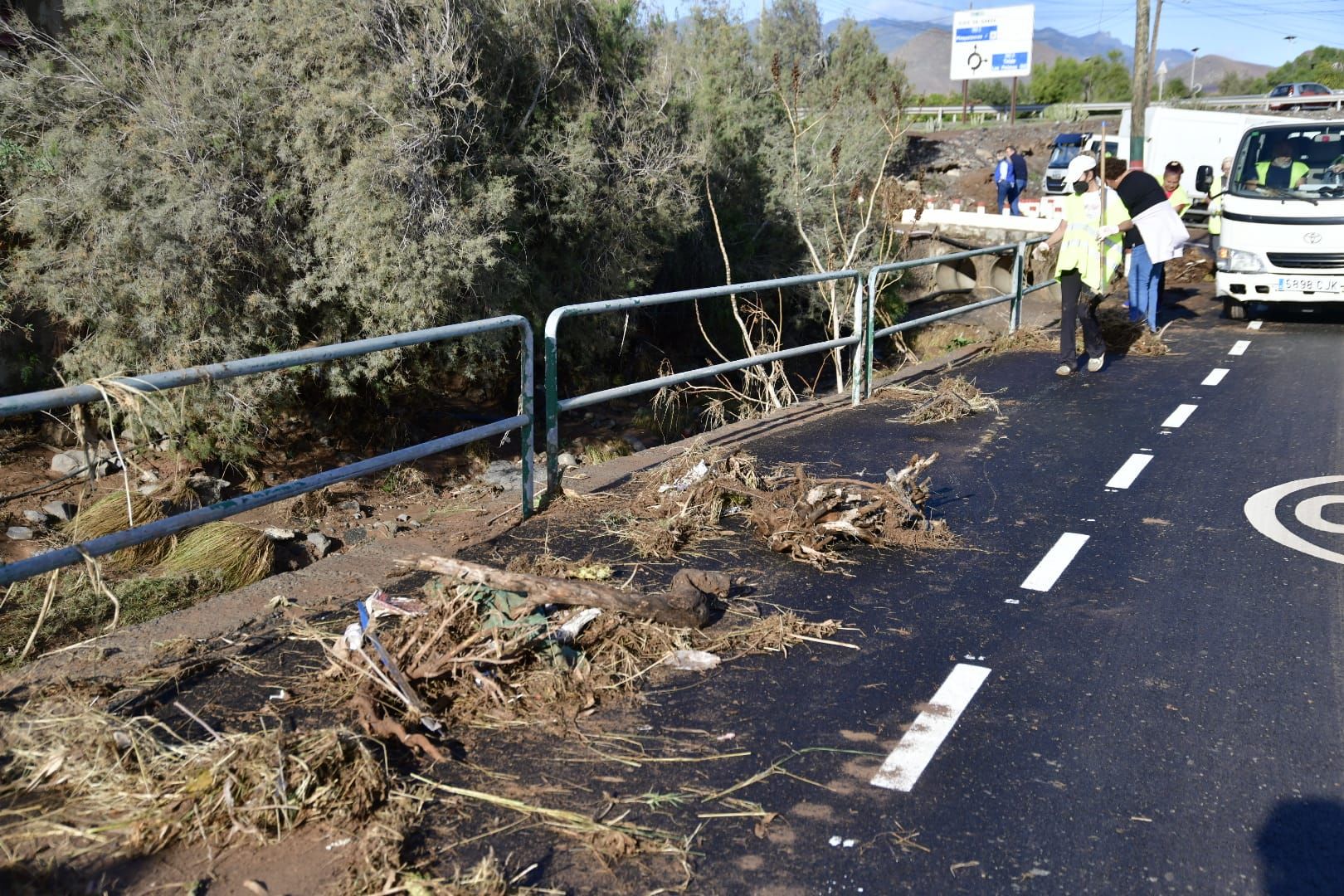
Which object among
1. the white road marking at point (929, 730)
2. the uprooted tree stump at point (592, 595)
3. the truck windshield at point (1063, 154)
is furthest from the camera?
the truck windshield at point (1063, 154)

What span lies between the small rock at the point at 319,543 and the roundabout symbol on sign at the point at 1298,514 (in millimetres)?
7549

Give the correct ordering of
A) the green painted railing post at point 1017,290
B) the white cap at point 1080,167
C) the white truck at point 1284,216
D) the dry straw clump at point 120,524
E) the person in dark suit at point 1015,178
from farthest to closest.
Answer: the person in dark suit at point 1015,178 < the white truck at point 1284,216 < the green painted railing post at point 1017,290 < the white cap at point 1080,167 < the dry straw clump at point 120,524

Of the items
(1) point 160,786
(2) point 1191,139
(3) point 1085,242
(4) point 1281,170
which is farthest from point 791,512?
(2) point 1191,139

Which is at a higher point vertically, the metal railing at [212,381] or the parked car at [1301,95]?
the parked car at [1301,95]

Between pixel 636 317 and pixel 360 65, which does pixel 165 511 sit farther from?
pixel 636 317

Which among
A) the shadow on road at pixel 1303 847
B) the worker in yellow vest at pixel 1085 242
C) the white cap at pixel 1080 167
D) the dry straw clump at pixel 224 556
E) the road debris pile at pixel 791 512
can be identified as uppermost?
the white cap at pixel 1080 167

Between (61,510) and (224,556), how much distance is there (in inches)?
117

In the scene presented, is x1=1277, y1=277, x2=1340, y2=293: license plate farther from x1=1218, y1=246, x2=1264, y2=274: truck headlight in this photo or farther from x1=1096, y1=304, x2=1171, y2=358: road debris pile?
x1=1096, y1=304, x2=1171, y2=358: road debris pile

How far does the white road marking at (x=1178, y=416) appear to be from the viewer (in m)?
8.63

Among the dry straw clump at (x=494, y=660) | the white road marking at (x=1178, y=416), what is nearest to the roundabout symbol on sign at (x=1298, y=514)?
the white road marking at (x=1178, y=416)

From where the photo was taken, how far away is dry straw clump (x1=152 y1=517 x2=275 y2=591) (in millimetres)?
8945

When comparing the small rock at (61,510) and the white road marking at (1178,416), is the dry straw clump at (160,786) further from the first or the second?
the small rock at (61,510)

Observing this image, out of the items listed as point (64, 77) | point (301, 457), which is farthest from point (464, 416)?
point (64, 77)

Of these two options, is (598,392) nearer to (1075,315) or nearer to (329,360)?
(329,360)
